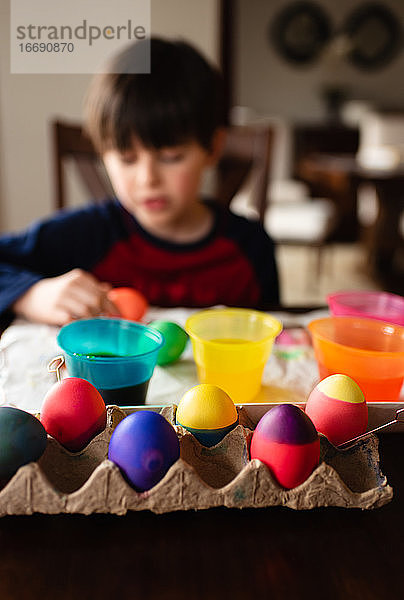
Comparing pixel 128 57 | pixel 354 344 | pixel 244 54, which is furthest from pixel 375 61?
pixel 354 344

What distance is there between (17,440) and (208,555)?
6.7 inches

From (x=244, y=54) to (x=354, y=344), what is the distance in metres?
6.08

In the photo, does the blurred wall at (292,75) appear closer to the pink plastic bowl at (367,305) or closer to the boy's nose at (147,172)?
the boy's nose at (147,172)

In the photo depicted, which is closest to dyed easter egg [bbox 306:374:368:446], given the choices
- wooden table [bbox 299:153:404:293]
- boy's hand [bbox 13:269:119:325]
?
boy's hand [bbox 13:269:119:325]

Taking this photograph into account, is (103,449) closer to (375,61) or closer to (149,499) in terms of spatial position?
(149,499)

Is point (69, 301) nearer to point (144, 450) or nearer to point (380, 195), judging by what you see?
point (144, 450)

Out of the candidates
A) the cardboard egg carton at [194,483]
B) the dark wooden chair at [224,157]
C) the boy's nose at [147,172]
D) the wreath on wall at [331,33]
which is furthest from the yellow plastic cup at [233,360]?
the wreath on wall at [331,33]

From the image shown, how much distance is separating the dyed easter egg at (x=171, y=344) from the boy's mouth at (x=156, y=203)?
43cm

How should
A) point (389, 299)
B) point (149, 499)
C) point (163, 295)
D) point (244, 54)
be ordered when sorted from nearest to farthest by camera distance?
point (149, 499)
point (389, 299)
point (163, 295)
point (244, 54)

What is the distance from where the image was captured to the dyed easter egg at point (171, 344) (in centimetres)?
67

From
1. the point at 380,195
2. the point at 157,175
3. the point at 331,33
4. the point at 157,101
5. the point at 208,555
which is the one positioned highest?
the point at 331,33

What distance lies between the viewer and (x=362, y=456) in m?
0.45

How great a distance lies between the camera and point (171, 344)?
2.20 feet

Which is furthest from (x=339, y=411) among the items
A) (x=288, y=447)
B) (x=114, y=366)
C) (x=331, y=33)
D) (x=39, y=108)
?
(x=331, y=33)
